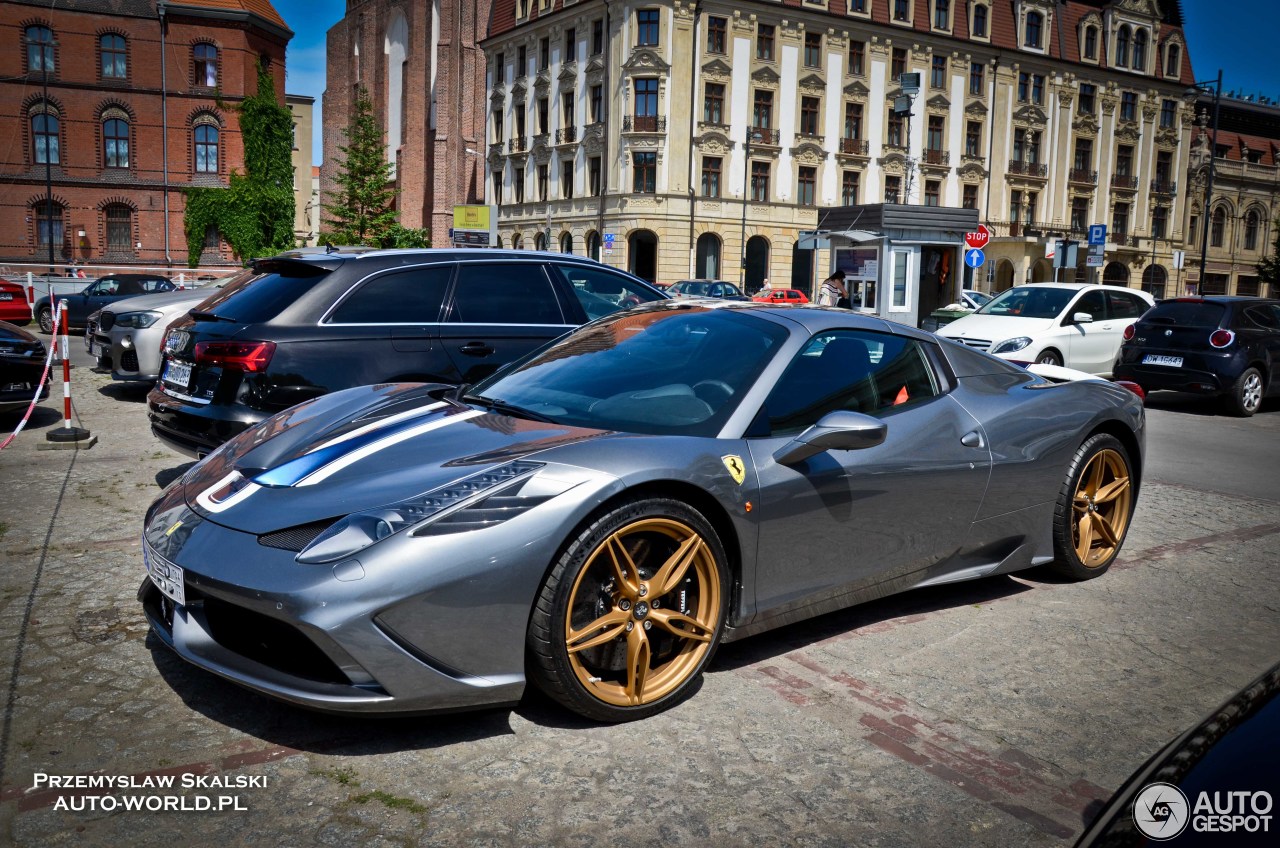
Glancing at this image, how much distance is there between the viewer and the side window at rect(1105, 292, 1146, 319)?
16.1 meters

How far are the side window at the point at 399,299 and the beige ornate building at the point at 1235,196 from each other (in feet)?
237

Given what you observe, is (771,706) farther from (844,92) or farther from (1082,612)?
(844,92)

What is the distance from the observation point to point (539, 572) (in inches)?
123

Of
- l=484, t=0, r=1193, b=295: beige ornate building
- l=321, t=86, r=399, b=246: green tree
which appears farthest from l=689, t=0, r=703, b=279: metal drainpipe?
l=321, t=86, r=399, b=246: green tree

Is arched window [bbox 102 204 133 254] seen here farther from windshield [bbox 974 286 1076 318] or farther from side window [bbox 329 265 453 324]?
side window [bbox 329 265 453 324]

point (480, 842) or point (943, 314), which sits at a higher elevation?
point (943, 314)

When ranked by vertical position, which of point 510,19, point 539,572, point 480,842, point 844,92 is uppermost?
point 510,19

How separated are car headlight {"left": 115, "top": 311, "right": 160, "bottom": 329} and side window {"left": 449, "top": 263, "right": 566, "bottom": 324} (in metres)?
5.90

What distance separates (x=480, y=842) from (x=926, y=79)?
59.5 metres

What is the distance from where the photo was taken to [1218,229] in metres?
72.8

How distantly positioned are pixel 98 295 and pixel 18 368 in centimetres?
1609

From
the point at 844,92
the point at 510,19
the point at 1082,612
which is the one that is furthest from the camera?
the point at 510,19

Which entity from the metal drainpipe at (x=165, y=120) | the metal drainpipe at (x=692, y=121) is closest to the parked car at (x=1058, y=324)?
the metal drainpipe at (x=692, y=121)

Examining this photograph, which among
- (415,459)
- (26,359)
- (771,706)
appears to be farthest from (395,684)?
(26,359)
